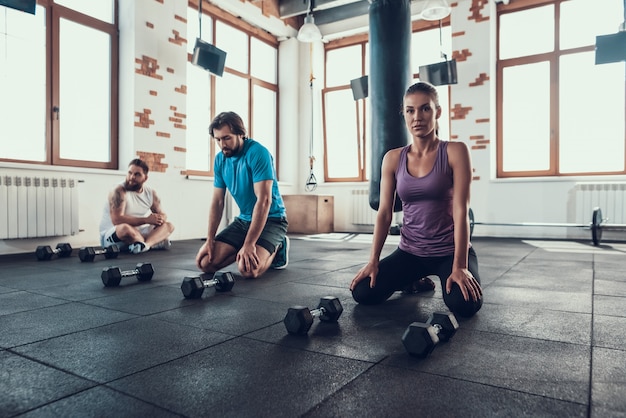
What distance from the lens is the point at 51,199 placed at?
452 centimetres

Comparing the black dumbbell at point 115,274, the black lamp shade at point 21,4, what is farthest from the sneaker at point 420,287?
the black lamp shade at point 21,4

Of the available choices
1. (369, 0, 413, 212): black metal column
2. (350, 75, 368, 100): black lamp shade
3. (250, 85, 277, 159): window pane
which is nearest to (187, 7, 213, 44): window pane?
(250, 85, 277, 159): window pane

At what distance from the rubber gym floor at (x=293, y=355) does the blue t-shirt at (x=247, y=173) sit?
596mm

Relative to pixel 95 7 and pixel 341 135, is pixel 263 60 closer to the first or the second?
pixel 341 135

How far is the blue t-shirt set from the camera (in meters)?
2.95

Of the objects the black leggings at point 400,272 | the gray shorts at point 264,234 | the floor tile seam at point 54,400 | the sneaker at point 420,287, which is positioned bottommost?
the floor tile seam at point 54,400

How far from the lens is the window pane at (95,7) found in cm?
501

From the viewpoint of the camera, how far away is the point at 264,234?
3125 millimetres

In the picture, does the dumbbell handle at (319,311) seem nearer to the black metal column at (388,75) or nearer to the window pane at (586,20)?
the black metal column at (388,75)

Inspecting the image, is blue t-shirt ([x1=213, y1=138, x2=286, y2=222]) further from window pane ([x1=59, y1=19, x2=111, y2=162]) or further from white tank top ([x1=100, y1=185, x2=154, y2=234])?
window pane ([x1=59, y1=19, x2=111, y2=162])

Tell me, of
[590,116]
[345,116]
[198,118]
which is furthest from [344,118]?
[590,116]

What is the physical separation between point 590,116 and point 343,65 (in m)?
3.84

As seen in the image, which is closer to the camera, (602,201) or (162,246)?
(162,246)

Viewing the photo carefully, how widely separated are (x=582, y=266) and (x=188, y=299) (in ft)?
9.68
